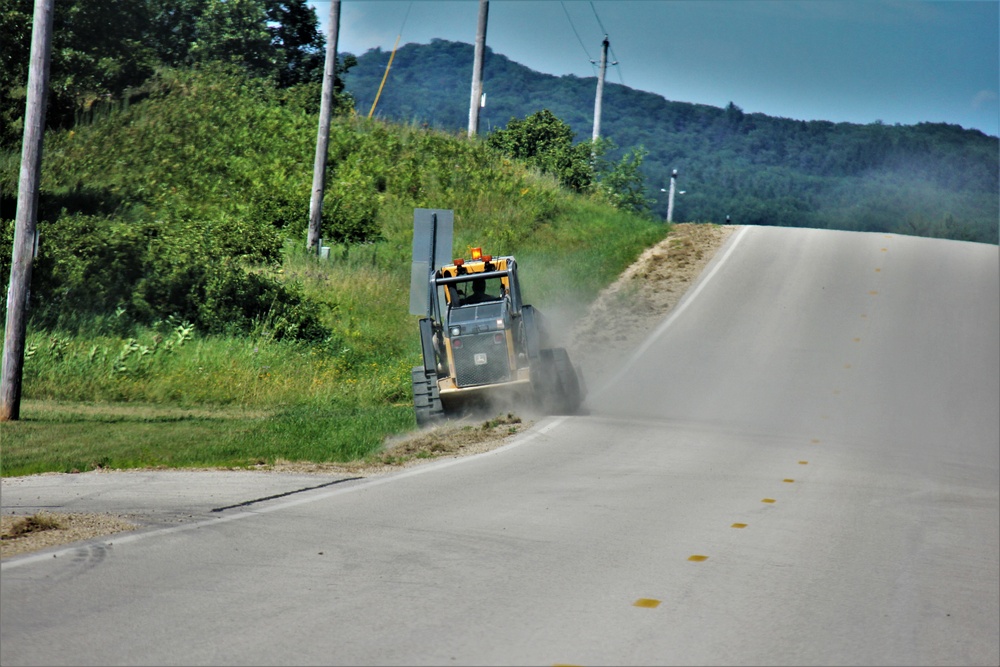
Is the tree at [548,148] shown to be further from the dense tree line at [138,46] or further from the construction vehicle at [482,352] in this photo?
the construction vehicle at [482,352]

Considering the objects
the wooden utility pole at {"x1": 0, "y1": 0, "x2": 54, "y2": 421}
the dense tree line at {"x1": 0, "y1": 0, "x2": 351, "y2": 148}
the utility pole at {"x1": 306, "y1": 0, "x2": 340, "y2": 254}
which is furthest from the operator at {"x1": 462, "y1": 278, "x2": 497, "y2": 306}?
the dense tree line at {"x1": 0, "y1": 0, "x2": 351, "y2": 148}

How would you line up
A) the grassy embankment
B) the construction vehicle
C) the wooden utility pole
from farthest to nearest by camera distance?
Result: the construction vehicle → the wooden utility pole → the grassy embankment

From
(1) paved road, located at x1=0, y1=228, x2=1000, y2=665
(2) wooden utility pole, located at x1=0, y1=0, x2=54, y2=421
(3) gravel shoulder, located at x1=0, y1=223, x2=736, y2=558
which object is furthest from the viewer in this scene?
(2) wooden utility pole, located at x1=0, y1=0, x2=54, y2=421

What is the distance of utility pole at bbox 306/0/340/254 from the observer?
2838 centimetres

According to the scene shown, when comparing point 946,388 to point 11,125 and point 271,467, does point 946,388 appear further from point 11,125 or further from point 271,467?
point 11,125

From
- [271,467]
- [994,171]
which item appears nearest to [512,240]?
[271,467]

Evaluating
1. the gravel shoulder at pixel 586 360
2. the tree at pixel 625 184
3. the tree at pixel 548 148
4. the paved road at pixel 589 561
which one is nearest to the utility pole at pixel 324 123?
the gravel shoulder at pixel 586 360

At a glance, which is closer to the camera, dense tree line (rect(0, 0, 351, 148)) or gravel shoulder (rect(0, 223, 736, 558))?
gravel shoulder (rect(0, 223, 736, 558))

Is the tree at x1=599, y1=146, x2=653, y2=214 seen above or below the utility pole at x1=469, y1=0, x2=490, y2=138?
below

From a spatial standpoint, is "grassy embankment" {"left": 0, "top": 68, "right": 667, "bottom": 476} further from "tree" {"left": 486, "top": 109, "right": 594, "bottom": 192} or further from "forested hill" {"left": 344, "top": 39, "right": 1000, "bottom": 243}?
"forested hill" {"left": 344, "top": 39, "right": 1000, "bottom": 243}

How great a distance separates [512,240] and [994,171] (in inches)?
3941

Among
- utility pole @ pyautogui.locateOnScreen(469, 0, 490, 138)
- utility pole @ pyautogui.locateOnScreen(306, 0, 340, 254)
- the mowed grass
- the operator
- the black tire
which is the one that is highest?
utility pole @ pyautogui.locateOnScreen(469, 0, 490, 138)

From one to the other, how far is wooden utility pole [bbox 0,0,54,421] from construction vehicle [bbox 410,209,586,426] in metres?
6.32

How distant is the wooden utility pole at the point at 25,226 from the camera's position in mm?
16500
